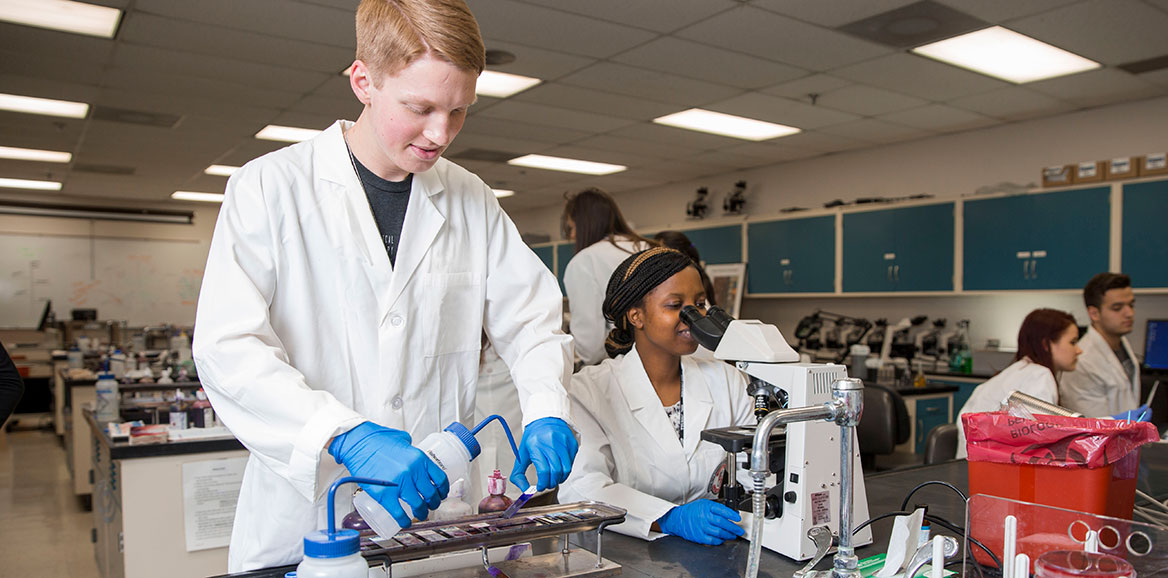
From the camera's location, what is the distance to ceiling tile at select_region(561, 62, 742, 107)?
158 inches

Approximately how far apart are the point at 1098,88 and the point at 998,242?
3.32 ft

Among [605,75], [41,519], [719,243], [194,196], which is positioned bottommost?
[41,519]

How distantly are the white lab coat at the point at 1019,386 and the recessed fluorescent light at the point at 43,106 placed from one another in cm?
502

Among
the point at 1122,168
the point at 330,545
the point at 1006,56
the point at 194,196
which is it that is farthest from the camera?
the point at 194,196

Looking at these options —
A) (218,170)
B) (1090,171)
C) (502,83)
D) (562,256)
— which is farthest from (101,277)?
(1090,171)

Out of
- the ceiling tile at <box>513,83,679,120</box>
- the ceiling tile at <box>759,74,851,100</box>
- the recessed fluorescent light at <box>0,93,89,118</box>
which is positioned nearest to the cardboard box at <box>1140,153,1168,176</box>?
the ceiling tile at <box>759,74,851,100</box>

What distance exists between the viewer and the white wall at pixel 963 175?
15.3ft

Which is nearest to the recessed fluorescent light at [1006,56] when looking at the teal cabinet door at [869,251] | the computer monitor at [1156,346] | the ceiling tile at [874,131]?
the ceiling tile at [874,131]

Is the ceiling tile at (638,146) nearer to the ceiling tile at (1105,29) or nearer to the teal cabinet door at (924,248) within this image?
the teal cabinet door at (924,248)

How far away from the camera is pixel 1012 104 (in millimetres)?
4648

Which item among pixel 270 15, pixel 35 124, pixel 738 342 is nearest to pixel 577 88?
pixel 270 15

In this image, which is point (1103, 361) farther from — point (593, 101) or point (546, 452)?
point (546, 452)

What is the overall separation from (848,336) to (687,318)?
459 cm

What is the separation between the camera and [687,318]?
1.54 meters
